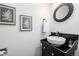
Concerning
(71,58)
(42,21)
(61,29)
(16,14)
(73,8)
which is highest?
(73,8)

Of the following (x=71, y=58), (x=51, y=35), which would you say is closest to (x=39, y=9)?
(x=51, y=35)

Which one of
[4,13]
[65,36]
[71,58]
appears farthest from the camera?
[65,36]

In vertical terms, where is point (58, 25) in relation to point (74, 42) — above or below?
above

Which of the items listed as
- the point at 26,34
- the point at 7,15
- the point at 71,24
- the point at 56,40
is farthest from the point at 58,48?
the point at 7,15

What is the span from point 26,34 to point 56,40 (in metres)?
0.55

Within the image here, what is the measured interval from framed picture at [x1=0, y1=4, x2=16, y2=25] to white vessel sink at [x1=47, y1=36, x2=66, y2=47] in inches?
27.2

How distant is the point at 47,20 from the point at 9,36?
0.72m

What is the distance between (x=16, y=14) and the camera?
1.35 m

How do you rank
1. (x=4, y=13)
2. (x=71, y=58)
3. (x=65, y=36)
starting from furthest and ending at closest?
(x=65, y=36)
(x=4, y=13)
(x=71, y=58)

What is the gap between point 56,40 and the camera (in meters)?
1.32

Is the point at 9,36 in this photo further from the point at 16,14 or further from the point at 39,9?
the point at 39,9

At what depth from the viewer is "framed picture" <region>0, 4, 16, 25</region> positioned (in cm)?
124

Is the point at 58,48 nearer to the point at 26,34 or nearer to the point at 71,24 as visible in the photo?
the point at 71,24

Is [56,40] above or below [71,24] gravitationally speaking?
below
